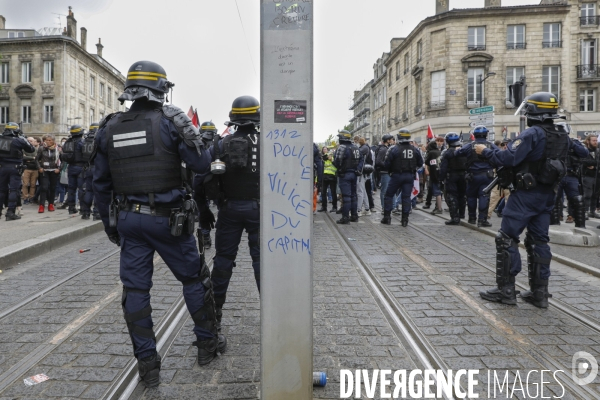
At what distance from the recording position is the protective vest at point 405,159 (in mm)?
10438

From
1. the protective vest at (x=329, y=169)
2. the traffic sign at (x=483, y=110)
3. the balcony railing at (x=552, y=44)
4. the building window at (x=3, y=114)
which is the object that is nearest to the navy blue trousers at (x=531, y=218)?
the protective vest at (x=329, y=169)

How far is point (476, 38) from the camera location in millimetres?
35625

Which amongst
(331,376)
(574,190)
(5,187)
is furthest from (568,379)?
(5,187)

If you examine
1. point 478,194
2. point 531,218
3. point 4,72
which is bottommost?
point 531,218

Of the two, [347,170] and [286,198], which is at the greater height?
[347,170]

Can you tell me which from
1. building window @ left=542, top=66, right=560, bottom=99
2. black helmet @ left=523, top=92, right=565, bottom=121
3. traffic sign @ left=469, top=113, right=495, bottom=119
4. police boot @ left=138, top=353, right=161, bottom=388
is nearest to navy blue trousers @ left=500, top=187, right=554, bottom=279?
black helmet @ left=523, top=92, right=565, bottom=121

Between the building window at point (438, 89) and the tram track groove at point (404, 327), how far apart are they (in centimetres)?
3293

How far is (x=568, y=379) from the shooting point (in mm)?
3191

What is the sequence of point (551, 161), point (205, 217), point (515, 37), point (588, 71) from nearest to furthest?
1. point (205, 217)
2. point (551, 161)
3. point (515, 37)
4. point (588, 71)

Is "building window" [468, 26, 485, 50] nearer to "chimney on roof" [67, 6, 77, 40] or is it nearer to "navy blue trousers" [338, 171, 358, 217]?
"navy blue trousers" [338, 171, 358, 217]

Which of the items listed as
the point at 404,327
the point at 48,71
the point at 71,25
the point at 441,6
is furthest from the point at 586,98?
the point at 48,71

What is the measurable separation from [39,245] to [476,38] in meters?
36.0

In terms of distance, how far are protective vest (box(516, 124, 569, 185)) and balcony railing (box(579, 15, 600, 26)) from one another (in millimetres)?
39874

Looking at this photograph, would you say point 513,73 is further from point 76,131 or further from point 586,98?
point 76,131
